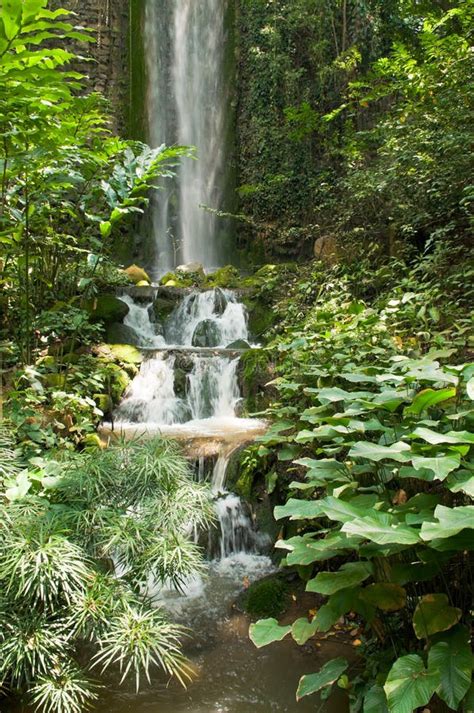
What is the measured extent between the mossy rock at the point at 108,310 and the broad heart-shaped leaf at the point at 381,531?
279 inches

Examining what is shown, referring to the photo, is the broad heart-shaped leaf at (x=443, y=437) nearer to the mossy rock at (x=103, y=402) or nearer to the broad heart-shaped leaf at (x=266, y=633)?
the broad heart-shaped leaf at (x=266, y=633)

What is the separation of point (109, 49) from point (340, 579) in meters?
16.0

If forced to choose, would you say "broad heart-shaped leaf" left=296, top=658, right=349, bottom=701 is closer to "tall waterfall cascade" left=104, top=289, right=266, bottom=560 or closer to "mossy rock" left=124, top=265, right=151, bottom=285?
"tall waterfall cascade" left=104, top=289, right=266, bottom=560

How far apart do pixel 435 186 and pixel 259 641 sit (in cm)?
636

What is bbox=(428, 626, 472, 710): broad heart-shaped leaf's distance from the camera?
1662mm

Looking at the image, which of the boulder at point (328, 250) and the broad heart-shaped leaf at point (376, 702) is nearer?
the broad heart-shaped leaf at point (376, 702)

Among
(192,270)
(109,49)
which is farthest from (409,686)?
(109,49)

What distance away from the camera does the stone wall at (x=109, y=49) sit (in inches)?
552

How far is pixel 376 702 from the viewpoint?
6.32ft

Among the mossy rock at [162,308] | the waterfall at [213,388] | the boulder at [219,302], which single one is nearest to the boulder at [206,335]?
the boulder at [219,302]

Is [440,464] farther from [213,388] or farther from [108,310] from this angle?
[108,310]

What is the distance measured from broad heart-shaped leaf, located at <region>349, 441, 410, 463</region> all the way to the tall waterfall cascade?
2631 mm

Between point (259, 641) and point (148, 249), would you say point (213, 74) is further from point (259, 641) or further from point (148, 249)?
point (259, 641)

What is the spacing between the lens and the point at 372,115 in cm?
1172
